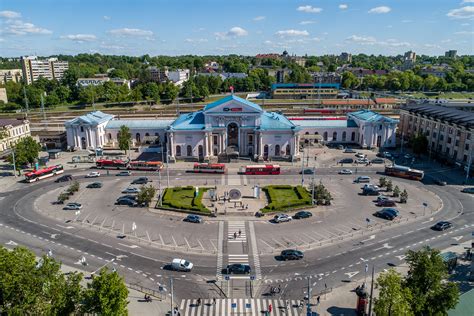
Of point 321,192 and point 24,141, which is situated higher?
point 24,141

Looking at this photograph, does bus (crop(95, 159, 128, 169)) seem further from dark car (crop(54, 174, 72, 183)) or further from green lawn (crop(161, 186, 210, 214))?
green lawn (crop(161, 186, 210, 214))

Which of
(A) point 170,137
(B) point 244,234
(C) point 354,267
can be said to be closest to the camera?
(C) point 354,267

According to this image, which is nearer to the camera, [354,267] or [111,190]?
[354,267]

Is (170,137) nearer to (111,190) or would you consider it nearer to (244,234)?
(111,190)

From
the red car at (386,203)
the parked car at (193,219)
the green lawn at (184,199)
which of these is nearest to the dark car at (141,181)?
the green lawn at (184,199)

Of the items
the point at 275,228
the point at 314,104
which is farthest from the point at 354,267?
the point at 314,104

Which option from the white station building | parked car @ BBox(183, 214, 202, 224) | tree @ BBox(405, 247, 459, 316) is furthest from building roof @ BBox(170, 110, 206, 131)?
tree @ BBox(405, 247, 459, 316)

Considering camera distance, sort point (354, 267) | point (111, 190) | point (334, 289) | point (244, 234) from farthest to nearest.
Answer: point (111, 190) → point (244, 234) → point (354, 267) → point (334, 289)
